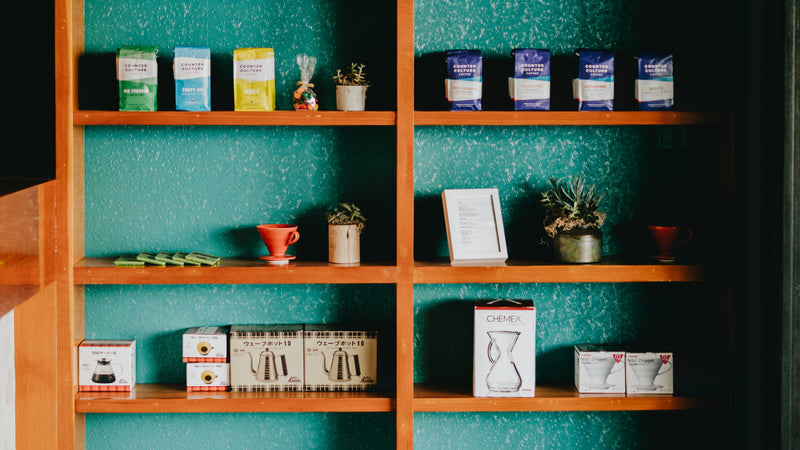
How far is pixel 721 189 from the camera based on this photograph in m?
2.63

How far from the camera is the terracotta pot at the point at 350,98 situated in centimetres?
247

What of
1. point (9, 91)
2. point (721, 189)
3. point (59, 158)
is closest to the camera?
point (9, 91)

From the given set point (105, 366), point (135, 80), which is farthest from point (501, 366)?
point (135, 80)

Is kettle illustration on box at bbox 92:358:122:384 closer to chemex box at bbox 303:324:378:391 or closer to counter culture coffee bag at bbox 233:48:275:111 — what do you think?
chemex box at bbox 303:324:378:391

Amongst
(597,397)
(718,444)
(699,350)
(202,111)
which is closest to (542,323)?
(597,397)

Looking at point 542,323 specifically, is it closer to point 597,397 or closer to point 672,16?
point 597,397

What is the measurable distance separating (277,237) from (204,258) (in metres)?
0.26

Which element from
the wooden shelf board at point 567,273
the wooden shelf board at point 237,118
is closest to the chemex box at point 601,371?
the wooden shelf board at point 567,273

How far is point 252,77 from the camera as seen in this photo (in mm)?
2447

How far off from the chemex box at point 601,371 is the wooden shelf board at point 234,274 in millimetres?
744

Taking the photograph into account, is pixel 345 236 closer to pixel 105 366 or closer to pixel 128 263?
pixel 128 263

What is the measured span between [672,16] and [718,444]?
1567 millimetres

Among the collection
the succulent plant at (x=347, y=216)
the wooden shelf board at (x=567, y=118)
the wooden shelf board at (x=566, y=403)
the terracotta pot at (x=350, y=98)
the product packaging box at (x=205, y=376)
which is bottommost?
the wooden shelf board at (x=566, y=403)

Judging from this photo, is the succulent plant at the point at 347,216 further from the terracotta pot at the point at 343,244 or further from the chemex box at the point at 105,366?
the chemex box at the point at 105,366
